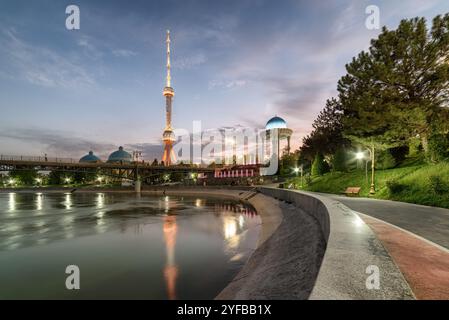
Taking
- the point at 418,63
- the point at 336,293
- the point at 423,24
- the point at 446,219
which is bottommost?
the point at 446,219

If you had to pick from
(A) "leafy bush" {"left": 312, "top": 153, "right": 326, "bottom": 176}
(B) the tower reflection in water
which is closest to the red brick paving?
(B) the tower reflection in water

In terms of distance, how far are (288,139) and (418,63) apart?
92.9 metres

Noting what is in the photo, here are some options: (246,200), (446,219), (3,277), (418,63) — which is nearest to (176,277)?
(3,277)

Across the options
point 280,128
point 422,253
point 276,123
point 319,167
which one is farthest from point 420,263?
point 276,123

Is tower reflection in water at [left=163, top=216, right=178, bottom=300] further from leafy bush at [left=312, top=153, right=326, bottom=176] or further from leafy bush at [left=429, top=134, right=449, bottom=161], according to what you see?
leafy bush at [left=312, top=153, right=326, bottom=176]

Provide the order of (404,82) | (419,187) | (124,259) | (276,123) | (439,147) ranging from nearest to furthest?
(124,259) → (419,187) → (439,147) → (404,82) → (276,123)

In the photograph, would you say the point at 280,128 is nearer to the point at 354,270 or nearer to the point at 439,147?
the point at 439,147

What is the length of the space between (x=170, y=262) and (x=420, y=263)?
35.3 feet

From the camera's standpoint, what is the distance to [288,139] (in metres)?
115

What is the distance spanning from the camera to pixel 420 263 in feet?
16.8

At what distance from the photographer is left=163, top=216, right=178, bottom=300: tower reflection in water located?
9.35m

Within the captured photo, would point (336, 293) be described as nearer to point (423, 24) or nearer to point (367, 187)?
point (367, 187)

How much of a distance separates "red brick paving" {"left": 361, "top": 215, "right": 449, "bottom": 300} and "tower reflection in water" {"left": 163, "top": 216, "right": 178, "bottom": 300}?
7192 mm

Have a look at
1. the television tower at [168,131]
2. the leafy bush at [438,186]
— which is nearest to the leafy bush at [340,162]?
the leafy bush at [438,186]
